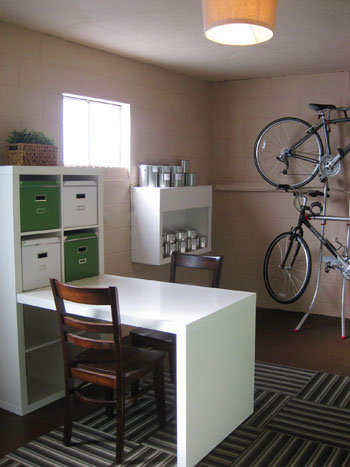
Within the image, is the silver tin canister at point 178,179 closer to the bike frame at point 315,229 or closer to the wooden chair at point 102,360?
the bike frame at point 315,229

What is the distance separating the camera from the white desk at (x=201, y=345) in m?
2.55

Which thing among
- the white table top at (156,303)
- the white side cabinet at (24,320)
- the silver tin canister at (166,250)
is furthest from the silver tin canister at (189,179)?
the white table top at (156,303)

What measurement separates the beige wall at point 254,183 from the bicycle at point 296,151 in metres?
0.14

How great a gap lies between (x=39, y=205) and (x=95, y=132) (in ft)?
4.75

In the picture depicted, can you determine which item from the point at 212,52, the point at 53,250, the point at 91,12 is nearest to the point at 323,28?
the point at 212,52

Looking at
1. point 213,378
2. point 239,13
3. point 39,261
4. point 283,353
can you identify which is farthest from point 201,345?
point 283,353

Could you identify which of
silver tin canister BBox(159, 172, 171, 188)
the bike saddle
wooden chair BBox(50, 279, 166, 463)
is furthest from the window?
wooden chair BBox(50, 279, 166, 463)

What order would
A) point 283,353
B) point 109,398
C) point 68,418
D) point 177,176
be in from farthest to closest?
point 177,176
point 283,353
point 109,398
point 68,418

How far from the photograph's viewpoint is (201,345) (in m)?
2.63

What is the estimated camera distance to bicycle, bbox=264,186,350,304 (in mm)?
4938

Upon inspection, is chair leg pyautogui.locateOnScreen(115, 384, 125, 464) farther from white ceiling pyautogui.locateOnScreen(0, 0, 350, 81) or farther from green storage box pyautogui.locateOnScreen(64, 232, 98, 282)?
white ceiling pyautogui.locateOnScreen(0, 0, 350, 81)

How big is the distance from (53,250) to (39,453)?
1205 mm

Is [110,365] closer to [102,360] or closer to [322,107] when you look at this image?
[102,360]

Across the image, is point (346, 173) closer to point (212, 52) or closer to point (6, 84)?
point (212, 52)
